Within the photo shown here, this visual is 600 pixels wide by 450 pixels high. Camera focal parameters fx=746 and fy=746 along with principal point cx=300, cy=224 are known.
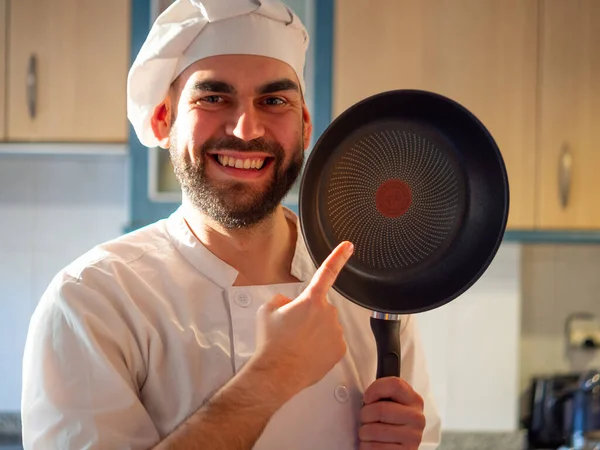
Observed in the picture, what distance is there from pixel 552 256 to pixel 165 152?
3.93 feet

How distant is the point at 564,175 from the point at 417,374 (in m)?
0.95

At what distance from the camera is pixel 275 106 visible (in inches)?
43.7

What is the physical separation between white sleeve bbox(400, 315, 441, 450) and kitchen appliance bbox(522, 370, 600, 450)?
0.86m

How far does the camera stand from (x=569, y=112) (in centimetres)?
194

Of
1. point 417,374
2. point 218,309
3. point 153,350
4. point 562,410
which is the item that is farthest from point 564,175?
point 153,350

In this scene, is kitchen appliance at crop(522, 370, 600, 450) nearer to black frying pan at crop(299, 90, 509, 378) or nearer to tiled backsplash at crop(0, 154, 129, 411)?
black frying pan at crop(299, 90, 509, 378)

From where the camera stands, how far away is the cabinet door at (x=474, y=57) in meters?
1.92

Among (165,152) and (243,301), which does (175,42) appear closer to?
(243,301)

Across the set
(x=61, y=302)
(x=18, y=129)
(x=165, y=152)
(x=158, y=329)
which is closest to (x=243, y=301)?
(x=158, y=329)

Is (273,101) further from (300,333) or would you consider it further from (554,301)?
(554,301)

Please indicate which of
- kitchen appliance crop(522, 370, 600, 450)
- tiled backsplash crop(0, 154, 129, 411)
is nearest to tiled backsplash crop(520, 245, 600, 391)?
kitchen appliance crop(522, 370, 600, 450)

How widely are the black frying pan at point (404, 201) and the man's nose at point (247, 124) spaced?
0.43ft

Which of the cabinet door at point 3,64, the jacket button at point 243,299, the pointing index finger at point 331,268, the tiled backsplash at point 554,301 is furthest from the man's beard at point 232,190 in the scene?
the tiled backsplash at point 554,301

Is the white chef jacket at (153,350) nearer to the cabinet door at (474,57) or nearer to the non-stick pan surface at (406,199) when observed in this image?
the non-stick pan surface at (406,199)
